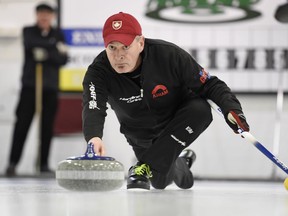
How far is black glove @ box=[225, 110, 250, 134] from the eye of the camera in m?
2.76

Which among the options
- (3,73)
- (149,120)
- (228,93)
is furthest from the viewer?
(3,73)

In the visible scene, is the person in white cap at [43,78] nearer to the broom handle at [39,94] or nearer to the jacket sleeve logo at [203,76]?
the broom handle at [39,94]

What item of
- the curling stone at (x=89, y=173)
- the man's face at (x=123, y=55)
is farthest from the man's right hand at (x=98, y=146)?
the man's face at (x=123, y=55)

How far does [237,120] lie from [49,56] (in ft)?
11.8

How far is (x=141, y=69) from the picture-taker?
302 cm

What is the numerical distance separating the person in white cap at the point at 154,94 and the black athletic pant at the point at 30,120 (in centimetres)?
300

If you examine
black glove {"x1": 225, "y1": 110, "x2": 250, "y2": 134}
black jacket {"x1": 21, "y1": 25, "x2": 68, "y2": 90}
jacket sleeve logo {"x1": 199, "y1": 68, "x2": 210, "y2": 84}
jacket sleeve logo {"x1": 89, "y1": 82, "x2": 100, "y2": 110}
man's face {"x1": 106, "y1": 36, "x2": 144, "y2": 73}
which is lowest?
black jacket {"x1": 21, "y1": 25, "x2": 68, "y2": 90}

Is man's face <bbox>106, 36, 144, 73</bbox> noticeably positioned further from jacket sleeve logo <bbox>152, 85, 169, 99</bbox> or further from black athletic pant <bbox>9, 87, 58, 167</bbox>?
black athletic pant <bbox>9, 87, 58, 167</bbox>

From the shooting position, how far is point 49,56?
6082 millimetres

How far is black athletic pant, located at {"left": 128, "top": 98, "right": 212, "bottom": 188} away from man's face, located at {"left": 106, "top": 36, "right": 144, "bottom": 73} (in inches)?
13.6

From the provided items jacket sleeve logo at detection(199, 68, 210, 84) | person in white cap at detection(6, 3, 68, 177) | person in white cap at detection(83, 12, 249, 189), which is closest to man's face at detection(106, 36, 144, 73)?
person in white cap at detection(83, 12, 249, 189)

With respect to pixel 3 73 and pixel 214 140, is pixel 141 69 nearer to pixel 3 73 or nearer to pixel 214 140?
pixel 214 140

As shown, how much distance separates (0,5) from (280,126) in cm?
310

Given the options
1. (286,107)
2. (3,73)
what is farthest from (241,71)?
(3,73)
